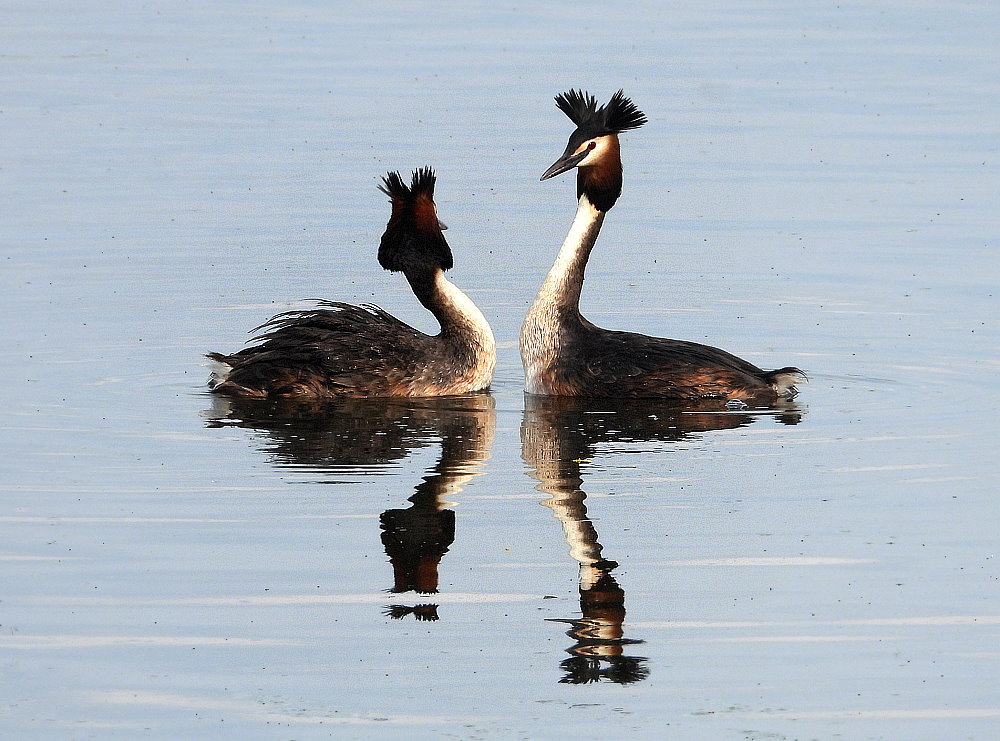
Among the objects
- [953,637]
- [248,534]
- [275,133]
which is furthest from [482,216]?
[953,637]

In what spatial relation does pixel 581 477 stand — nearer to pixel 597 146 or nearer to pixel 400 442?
pixel 400 442

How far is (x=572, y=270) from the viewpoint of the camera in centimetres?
1341

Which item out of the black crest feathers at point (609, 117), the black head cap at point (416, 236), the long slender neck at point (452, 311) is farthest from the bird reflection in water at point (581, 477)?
the black crest feathers at point (609, 117)

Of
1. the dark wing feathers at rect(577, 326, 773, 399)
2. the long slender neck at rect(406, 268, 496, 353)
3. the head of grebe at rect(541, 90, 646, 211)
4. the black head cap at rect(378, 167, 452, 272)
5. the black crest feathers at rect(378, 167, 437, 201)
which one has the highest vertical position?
the head of grebe at rect(541, 90, 646, 211)

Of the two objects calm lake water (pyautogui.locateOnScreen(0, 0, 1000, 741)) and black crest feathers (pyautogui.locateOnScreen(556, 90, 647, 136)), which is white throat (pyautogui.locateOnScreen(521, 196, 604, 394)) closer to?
calm lake water (pyautogui.locateOnScreen(0, 0, 1000, 741))

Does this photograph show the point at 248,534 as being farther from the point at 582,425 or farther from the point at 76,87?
the point at 76,87

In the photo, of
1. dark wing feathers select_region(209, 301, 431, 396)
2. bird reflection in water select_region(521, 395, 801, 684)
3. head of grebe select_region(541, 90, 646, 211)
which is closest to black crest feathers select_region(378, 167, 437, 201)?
head of grebe select_region(541, 90, 646, 211)

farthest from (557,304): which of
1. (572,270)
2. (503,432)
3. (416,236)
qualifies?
(503,432)

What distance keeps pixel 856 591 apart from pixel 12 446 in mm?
4874

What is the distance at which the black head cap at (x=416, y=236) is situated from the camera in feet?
43.7

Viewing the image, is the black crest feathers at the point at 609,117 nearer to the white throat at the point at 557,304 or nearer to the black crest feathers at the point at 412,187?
the white throat at the point at 557,304

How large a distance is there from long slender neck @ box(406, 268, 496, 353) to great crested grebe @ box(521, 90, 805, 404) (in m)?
0.28

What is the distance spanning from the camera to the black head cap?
13.3 meters

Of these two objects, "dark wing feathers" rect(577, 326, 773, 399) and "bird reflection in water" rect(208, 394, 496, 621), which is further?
"dark wing feathers" rect(577, 326, 773, 399)
